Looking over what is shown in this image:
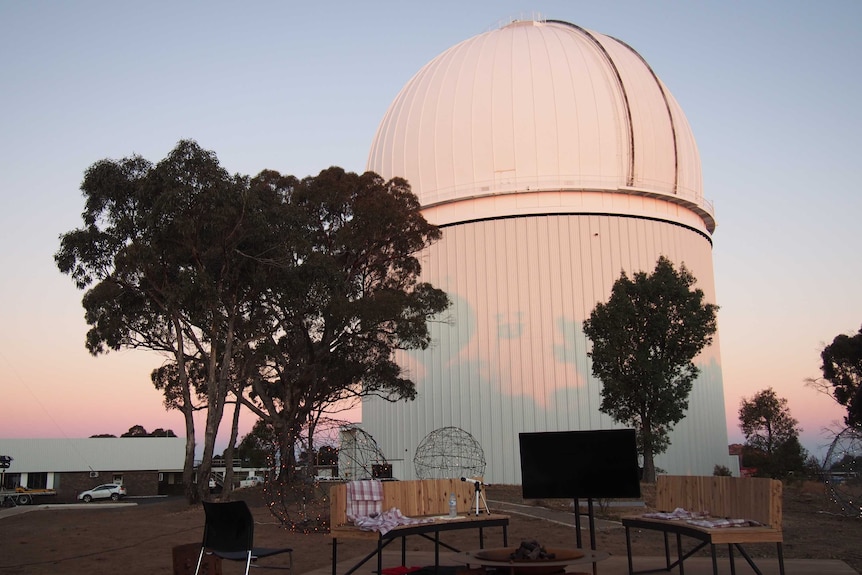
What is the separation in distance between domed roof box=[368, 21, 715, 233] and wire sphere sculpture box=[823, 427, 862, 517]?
14940 millimetres

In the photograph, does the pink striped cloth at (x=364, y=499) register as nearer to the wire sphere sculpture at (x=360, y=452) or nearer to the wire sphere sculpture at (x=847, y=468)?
the wire sphere sculpture at (x=360, y=452)

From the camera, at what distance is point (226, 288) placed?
845 inches

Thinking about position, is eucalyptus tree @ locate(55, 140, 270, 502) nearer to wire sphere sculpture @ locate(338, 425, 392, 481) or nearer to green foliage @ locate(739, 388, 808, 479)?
wire sphere sculpture @ locate(338, 425, 392, 481)

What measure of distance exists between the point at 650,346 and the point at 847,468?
19.4 ft

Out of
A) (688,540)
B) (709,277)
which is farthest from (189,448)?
(709,277)

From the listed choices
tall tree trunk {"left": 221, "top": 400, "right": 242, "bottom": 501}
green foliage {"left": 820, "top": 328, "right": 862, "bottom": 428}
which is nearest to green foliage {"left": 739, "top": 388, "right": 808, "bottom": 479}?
green foliage {"left": 820, "top": 328, "right": 862, "bottom": 428}

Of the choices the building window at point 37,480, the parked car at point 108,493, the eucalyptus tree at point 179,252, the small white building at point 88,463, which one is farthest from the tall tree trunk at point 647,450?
the building window at point 37,480

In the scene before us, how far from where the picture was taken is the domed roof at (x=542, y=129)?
29.5 m

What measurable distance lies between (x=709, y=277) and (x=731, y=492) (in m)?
26.0

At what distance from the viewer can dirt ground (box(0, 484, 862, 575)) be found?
10641 millimetres

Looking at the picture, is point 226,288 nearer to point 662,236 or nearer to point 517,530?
point 517,530

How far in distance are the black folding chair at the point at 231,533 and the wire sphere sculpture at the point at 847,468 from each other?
12.7 meters

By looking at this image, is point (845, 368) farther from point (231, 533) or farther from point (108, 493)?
point (108, 493)

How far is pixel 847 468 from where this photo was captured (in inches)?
626
